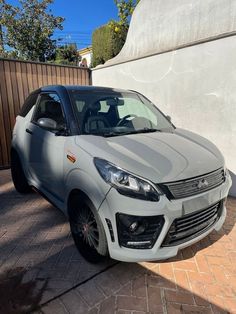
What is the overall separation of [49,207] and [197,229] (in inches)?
95.9

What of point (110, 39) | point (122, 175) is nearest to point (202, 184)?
point (122, 175)

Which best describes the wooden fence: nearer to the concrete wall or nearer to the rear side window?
the rear side window

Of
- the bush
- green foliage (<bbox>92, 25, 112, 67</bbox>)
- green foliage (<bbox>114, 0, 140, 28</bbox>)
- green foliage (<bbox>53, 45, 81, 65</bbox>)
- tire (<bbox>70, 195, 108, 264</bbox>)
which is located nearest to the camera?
tire (<bbox>70, 195, 108, 264</bbox>)

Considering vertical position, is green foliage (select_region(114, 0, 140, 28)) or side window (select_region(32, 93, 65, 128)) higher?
Result: green foliage (select_region(114, 0, 140, 28))

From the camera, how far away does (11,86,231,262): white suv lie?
195cm

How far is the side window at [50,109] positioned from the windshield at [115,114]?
222 mm

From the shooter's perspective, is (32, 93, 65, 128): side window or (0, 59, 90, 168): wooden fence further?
(0, 59, 90, 168): wooden fence

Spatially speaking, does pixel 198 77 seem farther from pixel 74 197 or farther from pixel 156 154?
pixel 74 197

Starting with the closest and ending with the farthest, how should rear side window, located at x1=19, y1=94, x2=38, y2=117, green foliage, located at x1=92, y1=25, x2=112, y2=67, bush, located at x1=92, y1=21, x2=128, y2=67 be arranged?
rear side window, located at x1=19, y1=94, x2=38, y2=117 → bush, located at x1=92, y1=21, x2=128, y2=67 → green foliage, located at x1=92, y1=25, x2=112, y2=67

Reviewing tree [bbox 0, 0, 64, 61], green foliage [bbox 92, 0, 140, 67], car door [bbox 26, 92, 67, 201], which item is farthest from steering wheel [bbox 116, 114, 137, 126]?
tree [bbox 0, 0, 64, 61]

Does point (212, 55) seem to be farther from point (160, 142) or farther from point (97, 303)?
point (97, 303)

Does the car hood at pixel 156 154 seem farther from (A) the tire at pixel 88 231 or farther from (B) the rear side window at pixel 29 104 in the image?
(B) the rear side window at pixel 29 104

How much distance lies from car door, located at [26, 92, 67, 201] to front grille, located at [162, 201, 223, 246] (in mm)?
1308

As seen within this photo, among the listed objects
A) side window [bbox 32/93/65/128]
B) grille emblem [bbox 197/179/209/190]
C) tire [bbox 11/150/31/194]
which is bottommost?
tire [bbox 11/150/31/194]
